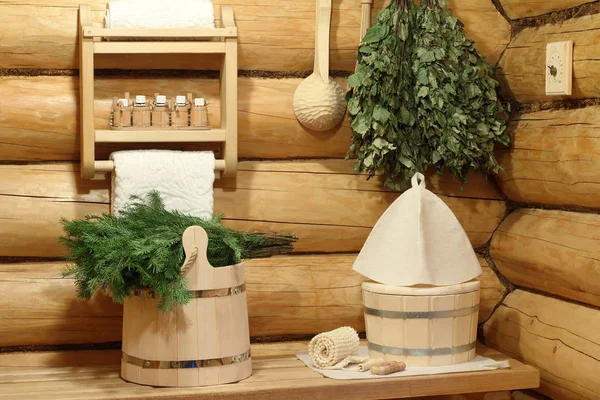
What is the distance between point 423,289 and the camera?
8.27 feet

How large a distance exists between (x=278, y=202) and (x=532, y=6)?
0.98 m

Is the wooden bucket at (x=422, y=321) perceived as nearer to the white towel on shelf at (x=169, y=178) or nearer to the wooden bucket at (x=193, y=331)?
the wooden bucket at (x=193, y=331)

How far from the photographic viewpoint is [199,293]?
2342mm

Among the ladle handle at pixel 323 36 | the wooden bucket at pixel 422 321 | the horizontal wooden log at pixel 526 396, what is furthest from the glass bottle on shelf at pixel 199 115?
the horizontal wooden log at pixel 526 396

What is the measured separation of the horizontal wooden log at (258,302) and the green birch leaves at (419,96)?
38 centimetres

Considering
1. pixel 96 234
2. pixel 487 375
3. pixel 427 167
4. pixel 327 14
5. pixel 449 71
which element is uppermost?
pixel 327 14

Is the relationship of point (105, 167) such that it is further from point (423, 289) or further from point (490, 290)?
point (490, 290)

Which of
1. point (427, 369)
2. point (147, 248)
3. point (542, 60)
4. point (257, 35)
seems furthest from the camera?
point (257, 35)

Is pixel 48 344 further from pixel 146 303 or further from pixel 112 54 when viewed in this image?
pixel 112 54

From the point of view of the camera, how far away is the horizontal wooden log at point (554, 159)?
2.46 m

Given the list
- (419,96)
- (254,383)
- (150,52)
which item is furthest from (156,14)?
(254,383)

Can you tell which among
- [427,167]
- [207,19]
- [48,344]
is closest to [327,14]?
[207,19]

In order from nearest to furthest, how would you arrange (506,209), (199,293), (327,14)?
(199,293), (327,14), (506,209)

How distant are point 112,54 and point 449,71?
1.00m
